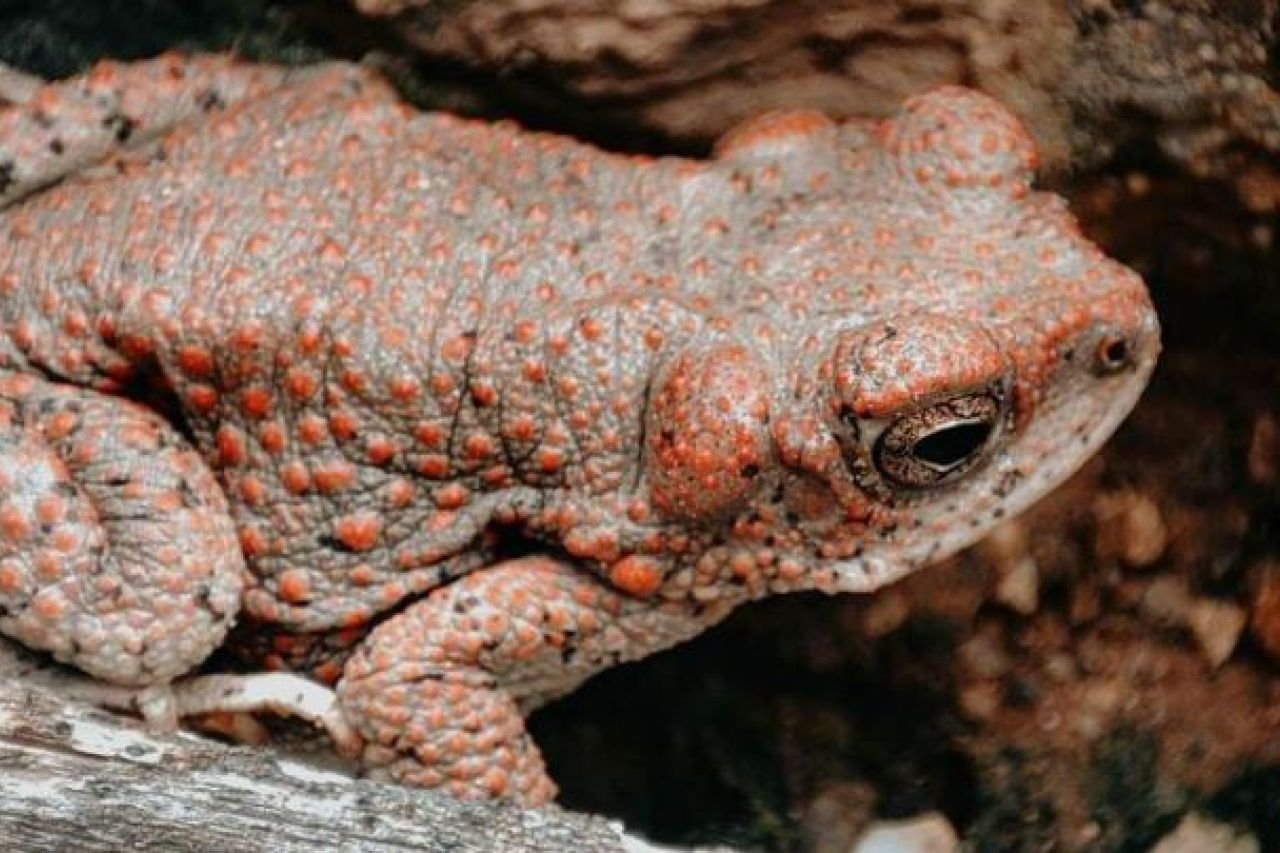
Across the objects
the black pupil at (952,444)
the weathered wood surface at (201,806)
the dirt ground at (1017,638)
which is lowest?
the dirt ground at (1017,638)

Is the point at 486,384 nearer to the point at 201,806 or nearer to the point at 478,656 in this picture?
the point at 478,656

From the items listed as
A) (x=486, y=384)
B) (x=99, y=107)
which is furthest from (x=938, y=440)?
(x=99, y=107)

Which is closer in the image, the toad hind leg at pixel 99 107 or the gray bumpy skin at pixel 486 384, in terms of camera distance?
the gray bumpy skin at pixel 486 384

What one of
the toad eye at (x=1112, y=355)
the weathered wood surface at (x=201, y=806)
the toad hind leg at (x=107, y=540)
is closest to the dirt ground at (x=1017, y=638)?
the toad eye at (x=1112, y=355)

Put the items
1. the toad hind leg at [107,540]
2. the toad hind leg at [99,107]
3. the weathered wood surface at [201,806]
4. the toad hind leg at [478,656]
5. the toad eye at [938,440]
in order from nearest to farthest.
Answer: the weathered wood surface at [201,806] → the toad eye at [938,440] → the toad hind leg at [107,540] → the toad hind leg at [478,656] → the toad hind leg at [99,107]

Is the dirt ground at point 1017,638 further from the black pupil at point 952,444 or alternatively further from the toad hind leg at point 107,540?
the toad hind leg at point 107,540

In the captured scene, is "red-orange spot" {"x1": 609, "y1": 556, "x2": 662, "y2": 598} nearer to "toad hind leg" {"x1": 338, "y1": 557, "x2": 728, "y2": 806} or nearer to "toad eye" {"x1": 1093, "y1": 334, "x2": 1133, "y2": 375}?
"toad hind leg" {"x1": 338, "y1": 557, "x2": 728, "y2": 806}

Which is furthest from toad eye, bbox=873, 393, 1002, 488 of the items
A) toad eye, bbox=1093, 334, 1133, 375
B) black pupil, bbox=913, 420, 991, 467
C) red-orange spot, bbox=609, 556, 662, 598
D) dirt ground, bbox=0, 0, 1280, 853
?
dirt ground, bbox=0, 0, 1280, 853
